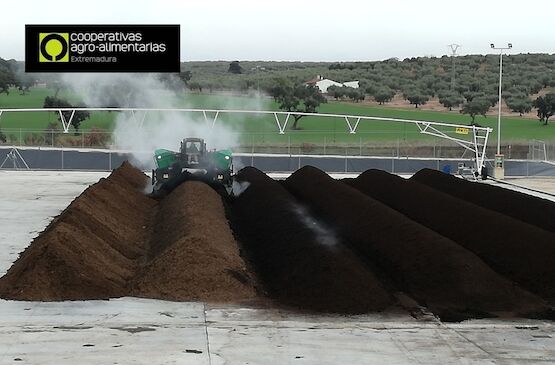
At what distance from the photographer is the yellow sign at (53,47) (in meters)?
44.7

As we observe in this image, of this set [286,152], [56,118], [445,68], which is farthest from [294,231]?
[445,68]

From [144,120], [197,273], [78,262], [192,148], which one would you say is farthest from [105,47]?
[197,273]

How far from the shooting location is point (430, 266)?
19547mm

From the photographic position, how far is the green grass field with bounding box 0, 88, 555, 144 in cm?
7569

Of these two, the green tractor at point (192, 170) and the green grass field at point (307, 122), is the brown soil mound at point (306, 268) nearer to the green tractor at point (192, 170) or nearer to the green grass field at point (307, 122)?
the green tractor at point (192, 170)

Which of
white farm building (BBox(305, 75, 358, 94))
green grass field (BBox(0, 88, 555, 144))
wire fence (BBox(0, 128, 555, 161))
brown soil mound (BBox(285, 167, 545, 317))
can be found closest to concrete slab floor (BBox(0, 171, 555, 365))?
brown soil mound (BBox(285, 167, 545, 317))

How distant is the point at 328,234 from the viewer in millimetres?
24672

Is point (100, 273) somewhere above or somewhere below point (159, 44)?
below

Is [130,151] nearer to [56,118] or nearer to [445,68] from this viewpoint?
[56,118]

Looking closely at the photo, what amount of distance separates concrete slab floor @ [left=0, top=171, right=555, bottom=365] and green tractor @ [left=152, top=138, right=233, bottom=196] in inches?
809

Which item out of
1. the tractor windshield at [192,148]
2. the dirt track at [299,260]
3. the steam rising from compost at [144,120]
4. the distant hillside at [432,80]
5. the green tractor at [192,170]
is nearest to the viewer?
the dirt track at [299,260]

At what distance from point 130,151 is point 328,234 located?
1477 inches

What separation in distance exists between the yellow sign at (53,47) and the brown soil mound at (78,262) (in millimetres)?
19868

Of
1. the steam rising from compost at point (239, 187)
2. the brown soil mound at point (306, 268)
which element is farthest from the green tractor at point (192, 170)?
the brown soil mound at point (306, 268)
